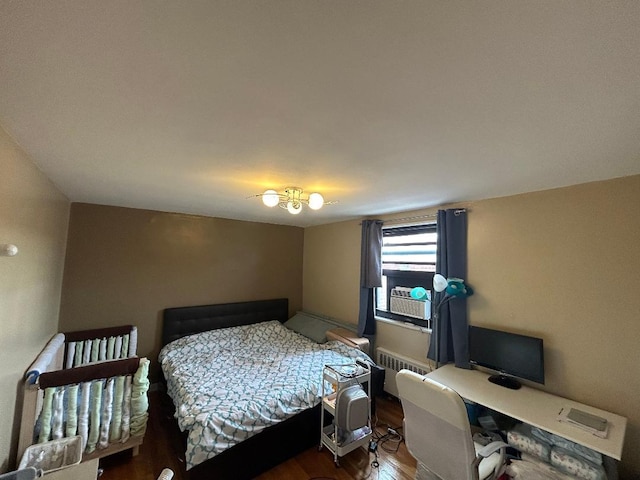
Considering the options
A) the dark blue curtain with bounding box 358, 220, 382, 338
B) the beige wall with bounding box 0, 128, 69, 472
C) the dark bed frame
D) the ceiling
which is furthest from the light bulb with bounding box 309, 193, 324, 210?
the dark bed frame

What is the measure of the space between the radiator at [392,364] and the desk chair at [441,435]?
1.19 meters

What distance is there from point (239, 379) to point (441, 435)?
1.84 m

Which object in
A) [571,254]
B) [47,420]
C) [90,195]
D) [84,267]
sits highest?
[90,195]

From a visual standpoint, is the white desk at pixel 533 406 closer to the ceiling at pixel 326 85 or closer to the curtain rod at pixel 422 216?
the curtain rod at pixel 422 216

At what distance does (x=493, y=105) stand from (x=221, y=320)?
3936 millimetres

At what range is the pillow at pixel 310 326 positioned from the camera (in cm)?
364

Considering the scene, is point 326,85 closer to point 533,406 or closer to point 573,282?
point 573,282

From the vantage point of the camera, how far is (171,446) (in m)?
2.34

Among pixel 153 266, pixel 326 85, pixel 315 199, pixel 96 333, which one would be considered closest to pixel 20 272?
pixel 96 333

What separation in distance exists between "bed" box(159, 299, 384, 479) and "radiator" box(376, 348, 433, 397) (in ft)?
1.48

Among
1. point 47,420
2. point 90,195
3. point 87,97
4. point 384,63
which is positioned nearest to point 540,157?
point 384,63

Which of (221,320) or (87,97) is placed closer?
(87,97)

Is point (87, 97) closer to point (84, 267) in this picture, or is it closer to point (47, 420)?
point (47, 420)

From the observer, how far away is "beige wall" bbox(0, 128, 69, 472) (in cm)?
141
